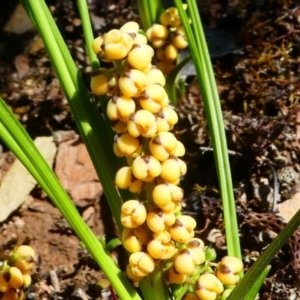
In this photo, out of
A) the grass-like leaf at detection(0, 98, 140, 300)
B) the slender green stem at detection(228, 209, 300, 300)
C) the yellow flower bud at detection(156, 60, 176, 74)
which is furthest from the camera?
the yellow flower bud at detection(156, 60, 176, 74)

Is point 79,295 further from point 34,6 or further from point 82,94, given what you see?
point 34,6

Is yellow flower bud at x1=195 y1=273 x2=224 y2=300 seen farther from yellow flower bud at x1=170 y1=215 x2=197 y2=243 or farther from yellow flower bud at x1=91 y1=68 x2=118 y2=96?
yellow flower bud at x1=91 y1=68 x2=118 y2=96

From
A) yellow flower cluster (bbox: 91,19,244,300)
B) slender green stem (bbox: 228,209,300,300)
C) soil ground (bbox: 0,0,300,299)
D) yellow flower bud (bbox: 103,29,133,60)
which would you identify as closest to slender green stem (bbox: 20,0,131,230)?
yellow flower cluster (bbox: 91,19,244,300)

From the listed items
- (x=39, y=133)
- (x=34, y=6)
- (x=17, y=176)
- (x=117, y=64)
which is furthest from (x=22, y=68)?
(x=117, y=64)

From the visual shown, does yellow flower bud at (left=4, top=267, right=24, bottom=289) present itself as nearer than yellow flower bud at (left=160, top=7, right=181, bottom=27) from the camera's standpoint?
Yes

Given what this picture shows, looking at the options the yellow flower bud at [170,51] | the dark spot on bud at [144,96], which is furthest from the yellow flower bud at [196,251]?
the yellow flower bud at [170,51]

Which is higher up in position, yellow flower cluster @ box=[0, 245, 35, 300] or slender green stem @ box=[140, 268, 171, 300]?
yellow flower cluster @ box=[0, 245, 35, 300]
